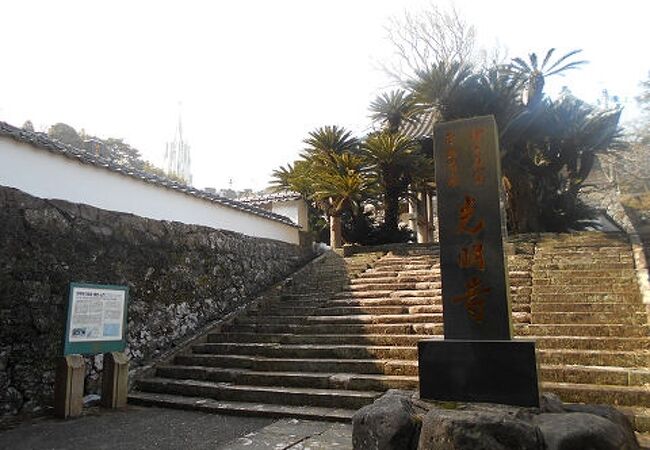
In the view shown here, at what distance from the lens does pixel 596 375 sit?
16.7 ft

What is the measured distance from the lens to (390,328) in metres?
7.06

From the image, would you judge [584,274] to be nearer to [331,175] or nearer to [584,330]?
[584,330]

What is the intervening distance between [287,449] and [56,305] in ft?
12.2

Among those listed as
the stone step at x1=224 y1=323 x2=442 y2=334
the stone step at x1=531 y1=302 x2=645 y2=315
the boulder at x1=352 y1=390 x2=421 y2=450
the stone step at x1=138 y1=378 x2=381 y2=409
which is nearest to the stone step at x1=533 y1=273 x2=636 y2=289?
the stone step at x1=531 y1=302 x2=645 y2=315

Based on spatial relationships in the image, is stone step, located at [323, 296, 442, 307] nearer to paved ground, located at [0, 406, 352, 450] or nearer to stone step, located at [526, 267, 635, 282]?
stone step, located at [526, 267, 635, 282]

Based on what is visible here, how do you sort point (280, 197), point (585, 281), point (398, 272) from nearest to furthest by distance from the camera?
point (585, 281), point (398, 272), point (280, 197)

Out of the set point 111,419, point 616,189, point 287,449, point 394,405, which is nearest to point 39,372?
point 111,419

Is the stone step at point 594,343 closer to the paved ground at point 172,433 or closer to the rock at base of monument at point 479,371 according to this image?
the rock at base of monument at point 479,371

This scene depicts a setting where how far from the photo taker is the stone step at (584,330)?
5906 millimetres

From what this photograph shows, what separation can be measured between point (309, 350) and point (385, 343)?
1.16 m

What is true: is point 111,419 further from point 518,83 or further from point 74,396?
point 518,83

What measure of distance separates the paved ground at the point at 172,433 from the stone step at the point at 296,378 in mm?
856

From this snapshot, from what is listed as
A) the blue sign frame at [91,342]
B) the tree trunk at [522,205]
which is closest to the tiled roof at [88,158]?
the blue sign frame at [91,342]

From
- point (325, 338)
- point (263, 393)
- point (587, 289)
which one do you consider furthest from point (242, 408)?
point (587, 289)
